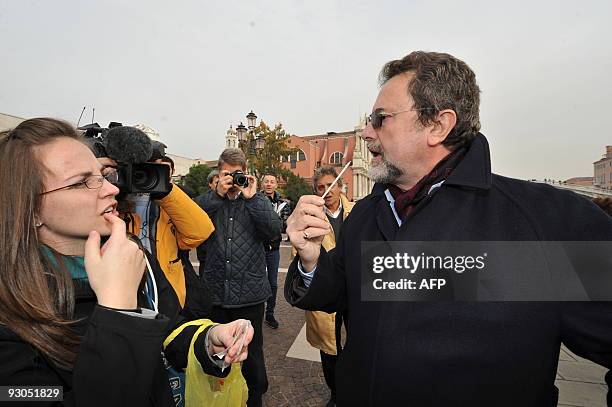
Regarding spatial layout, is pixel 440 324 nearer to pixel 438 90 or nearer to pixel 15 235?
pixel 438 90

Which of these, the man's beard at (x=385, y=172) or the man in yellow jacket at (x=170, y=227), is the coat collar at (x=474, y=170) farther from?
the man in yellow jacket at (x=170, y=227)

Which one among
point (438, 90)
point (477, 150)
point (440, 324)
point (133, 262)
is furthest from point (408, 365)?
point (438, 90)

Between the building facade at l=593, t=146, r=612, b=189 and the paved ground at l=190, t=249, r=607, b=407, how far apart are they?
264ft

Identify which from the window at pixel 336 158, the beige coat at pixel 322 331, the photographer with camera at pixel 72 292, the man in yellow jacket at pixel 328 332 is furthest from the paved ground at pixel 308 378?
the window at pixel 336 158

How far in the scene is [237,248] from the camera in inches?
127

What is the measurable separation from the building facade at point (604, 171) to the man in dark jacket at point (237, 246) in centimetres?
8302

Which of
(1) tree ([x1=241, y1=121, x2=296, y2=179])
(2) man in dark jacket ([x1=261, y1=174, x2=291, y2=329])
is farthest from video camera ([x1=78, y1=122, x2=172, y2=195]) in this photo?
(1) tree ([x1=241, y1=121, x2=296, y2=179])

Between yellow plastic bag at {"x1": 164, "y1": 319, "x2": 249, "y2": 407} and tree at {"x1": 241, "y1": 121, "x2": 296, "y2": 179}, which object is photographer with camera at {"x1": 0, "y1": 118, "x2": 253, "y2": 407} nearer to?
yellow plastic bag at {"x1": 164, "y1": 319, "x2": 249, "y2": 407}

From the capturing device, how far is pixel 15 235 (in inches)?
44.6

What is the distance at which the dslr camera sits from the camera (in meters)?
3.09

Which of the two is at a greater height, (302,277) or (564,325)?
(302,277)

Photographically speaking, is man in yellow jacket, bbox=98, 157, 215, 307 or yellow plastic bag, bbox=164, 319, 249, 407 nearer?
yellow plastic bag, bbox=164, 319, 249, 407

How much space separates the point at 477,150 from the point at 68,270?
1.82 meters

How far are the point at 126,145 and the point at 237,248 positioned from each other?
1666 millimetres
